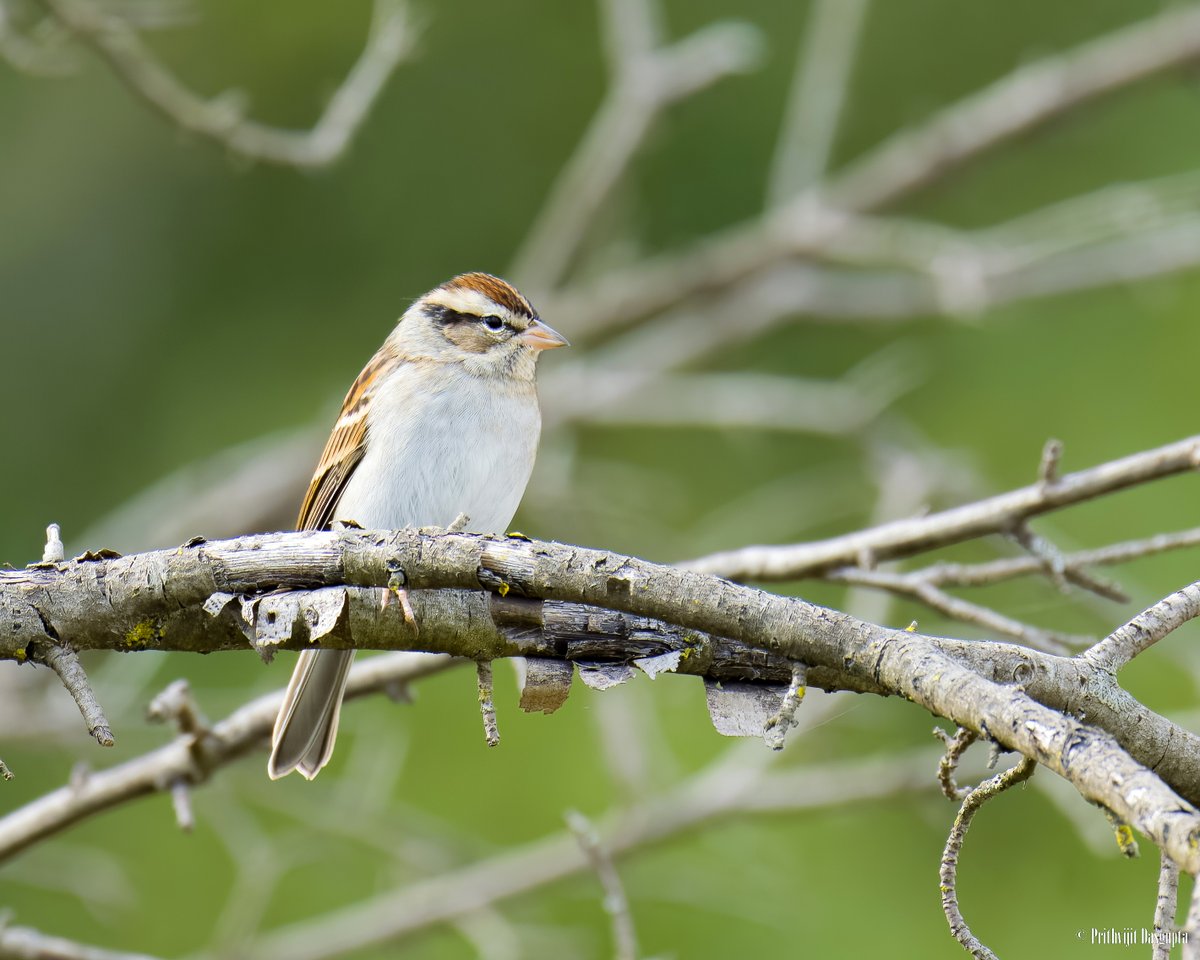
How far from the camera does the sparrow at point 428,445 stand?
9.55 ft

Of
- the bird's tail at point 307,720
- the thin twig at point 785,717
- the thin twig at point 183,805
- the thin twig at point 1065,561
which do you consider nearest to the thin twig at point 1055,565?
the thin twig at point 1065,561

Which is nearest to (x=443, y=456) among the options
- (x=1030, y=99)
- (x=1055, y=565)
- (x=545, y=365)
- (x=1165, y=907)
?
(x=1055, y=565)

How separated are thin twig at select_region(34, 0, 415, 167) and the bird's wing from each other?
1.85ft

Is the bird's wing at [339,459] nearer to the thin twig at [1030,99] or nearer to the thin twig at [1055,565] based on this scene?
the thin twig at [1055,565]

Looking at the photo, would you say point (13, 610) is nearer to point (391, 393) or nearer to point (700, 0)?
point (391, 393)

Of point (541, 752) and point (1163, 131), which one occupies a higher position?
point (1163, 131)

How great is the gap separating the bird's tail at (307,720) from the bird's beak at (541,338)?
1017mm

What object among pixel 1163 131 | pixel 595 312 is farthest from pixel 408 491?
pixel 1163 131

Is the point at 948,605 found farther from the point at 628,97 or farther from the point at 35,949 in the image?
the point at 628,97

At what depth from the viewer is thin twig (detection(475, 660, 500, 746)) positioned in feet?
5.35

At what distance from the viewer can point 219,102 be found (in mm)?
3238

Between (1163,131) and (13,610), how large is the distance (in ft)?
20.5

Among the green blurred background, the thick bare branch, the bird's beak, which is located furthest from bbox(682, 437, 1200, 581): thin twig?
the green blurred background

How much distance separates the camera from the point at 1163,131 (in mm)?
6852
